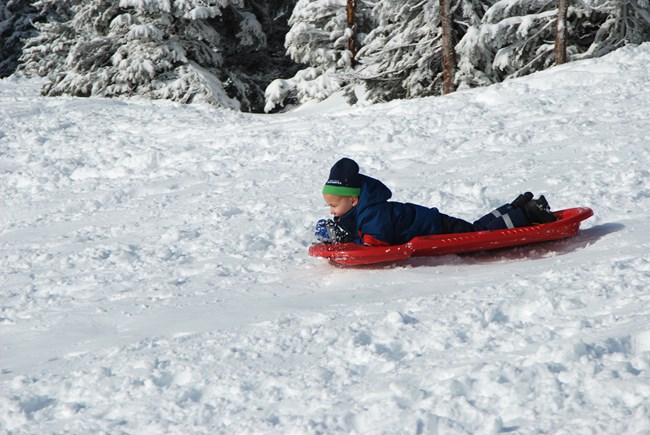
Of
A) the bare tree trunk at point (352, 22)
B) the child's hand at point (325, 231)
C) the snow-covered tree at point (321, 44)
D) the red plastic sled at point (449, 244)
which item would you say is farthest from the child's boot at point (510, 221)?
the bare tree trunk at point (352, 22)

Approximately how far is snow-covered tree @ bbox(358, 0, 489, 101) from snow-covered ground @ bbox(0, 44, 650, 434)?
21.8 ft

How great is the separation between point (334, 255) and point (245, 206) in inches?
80.2

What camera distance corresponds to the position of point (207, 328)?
392 centimetres

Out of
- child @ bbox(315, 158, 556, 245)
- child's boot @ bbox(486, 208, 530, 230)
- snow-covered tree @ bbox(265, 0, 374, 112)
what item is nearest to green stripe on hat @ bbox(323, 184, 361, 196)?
child @ bbox(315, 158, 556, 245)

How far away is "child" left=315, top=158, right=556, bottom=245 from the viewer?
4.92 metres

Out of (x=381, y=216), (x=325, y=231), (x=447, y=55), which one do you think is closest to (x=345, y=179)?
(x=381, y=216)

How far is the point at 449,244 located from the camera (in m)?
4.85

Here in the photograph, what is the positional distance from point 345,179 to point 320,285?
0.78m

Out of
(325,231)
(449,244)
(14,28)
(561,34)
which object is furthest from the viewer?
(14,28)

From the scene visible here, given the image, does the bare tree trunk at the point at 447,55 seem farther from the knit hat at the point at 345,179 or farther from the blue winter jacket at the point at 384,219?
the knit hat at the point at 345,179

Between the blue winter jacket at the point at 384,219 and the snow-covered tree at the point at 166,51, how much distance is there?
39.0ft

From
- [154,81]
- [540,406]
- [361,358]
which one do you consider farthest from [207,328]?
[154,81]

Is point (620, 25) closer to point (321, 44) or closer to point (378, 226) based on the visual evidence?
point (321, 44)

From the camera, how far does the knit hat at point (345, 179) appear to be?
4.91 meters
